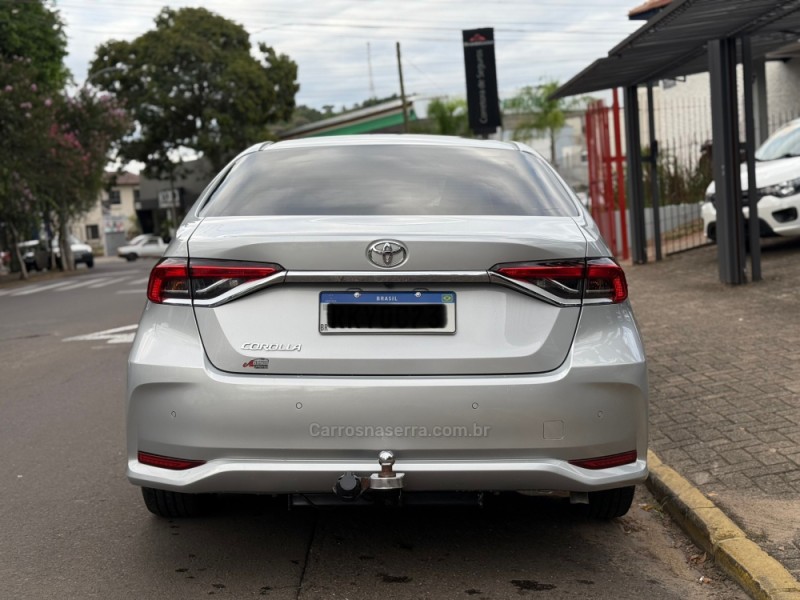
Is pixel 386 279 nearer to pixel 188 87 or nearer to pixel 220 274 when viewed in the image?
pixel 220 274

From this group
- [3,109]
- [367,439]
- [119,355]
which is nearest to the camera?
[367,439]

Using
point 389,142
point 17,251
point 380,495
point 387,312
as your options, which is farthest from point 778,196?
point 17,251

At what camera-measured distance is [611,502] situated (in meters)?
4.49

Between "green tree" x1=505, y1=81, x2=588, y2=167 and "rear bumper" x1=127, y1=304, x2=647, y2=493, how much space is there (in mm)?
50967

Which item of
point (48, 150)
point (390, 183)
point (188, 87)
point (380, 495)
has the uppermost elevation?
point (188, 87)

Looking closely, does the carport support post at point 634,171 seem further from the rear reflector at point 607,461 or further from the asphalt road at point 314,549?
the rear reflector at point 607,461

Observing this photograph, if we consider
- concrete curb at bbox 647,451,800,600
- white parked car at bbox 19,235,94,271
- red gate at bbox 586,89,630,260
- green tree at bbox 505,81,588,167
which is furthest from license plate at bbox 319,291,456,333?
green tree at bbox 505,81,588,167

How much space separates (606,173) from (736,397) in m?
11.5

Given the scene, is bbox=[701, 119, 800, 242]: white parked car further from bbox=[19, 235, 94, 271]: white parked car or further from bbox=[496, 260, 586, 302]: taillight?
A: bbox=[19, 235, 94, 271]: white parked car

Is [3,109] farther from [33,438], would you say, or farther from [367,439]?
[367,439]

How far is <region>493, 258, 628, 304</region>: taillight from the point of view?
12.4ft

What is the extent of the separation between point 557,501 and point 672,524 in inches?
22.8

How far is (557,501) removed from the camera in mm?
5133

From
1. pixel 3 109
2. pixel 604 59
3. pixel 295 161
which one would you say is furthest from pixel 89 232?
pixel 295 161
